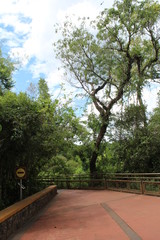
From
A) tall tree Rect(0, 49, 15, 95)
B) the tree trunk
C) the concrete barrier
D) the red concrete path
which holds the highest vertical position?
tall tree Rect(0, 49, 15, 95)

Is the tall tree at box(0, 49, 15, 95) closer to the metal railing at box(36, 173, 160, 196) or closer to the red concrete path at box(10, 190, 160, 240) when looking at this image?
the metal railing at box(36, 173, 160, 196)

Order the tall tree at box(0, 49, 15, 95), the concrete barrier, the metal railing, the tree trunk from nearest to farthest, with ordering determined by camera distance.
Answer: the concrete barrier < the metal railing < the tall tree at box(0, 49, 15, 95) < the tree trunk

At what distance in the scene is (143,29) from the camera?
15.6 m

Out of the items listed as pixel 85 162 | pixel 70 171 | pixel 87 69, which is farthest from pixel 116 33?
pixel 70 171

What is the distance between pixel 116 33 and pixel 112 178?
9.38m

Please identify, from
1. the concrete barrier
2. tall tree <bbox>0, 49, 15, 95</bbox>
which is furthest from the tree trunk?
the concrete barrier

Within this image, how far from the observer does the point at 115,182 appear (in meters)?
13.5

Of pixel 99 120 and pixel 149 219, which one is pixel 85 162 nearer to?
pixel 99 120

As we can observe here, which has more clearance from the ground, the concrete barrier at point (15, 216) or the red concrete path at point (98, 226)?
the concrete barrier at point (15, 216)

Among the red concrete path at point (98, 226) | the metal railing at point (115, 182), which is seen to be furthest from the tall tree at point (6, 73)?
the red concrete path at point (98, 226)

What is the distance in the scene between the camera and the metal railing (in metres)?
9.93

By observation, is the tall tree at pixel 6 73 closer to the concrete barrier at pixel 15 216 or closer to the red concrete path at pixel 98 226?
the concrete barrier at pixel 15 216

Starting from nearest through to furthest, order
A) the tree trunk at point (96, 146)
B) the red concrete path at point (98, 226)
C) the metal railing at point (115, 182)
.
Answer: the red concrete path at point (98, 226)
the metal railing at point (115, 182)
the tree trunk at point (96, 146)

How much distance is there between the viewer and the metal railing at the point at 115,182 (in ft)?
32.6
